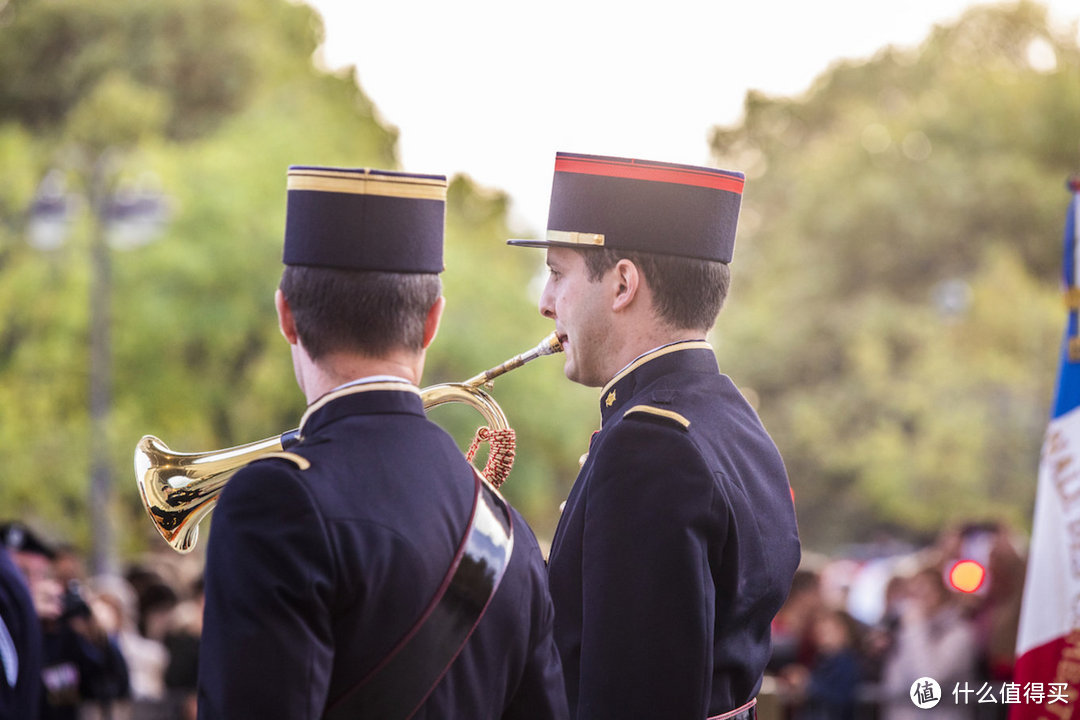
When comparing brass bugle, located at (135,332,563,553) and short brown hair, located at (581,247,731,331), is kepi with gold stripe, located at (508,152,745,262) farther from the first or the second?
brass bugle, located at (135,332,563,553)

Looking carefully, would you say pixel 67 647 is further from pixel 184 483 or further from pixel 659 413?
pixel 659 413

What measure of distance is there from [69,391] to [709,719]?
72.5ft

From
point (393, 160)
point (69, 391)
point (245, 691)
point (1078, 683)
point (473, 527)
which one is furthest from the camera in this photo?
point (393, 160)

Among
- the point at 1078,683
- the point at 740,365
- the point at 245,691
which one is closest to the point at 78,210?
the point at 740,365

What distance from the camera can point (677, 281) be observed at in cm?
318

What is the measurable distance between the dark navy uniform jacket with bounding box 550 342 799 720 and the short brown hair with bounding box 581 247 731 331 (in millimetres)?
67

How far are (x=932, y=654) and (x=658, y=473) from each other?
6.24 meters

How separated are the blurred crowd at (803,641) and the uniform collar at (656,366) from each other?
4864 mm

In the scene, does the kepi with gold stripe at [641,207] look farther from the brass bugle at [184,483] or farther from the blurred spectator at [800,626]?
the blurred spectator at [800,626]

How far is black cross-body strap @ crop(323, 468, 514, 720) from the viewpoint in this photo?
235 centimetres

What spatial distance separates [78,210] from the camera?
24562mm

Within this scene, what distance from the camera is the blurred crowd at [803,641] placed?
7.99 m

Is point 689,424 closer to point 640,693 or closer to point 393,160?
point 640,693

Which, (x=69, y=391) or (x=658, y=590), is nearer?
(x=658, y=590)
